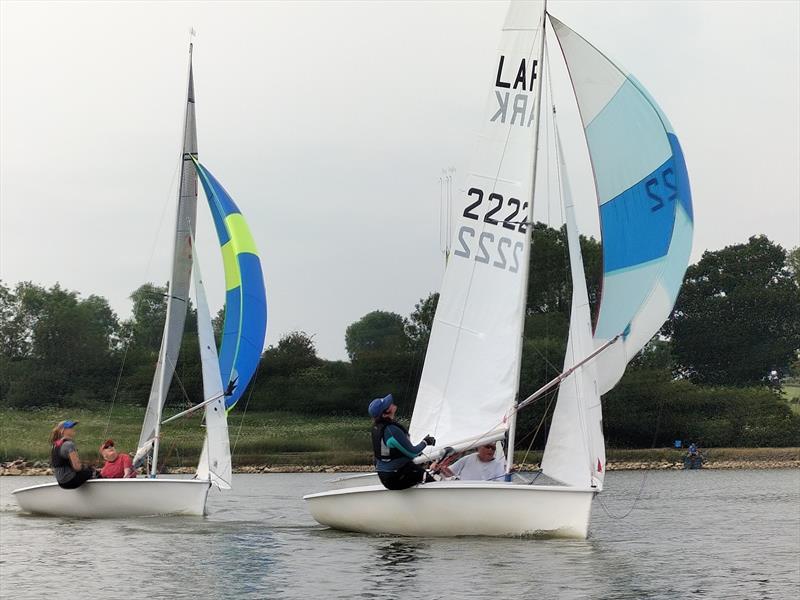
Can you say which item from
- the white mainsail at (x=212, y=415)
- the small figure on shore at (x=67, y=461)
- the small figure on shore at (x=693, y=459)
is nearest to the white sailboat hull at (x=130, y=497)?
the small figure on shore at (x=67, y=461)

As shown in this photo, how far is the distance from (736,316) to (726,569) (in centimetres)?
7444

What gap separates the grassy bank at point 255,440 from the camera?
174 ft

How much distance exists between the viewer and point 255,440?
5634 cm

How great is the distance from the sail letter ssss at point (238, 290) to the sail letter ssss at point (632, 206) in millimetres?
8805

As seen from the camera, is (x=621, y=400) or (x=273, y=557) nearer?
(x=273, y=557)

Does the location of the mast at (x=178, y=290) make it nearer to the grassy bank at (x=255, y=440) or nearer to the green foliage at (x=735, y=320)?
the grassy bank at (x=255, y=440)

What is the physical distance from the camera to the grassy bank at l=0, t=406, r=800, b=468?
53031 millimetres

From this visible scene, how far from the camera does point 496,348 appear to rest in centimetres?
1833

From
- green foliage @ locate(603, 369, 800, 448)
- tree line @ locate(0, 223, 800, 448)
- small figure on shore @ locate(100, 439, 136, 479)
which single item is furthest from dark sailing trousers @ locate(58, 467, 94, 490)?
green foliage @ locate(603, 369, 800, 448)

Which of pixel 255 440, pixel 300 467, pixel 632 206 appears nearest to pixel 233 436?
pixel 255 440

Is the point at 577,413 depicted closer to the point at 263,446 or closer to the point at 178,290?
the point at 178,290

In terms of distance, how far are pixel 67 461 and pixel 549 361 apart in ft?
112

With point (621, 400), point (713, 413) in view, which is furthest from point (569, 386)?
point (713, 413)

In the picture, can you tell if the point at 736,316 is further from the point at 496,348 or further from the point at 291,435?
the point at 496,348
